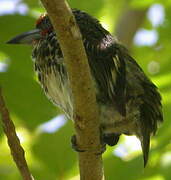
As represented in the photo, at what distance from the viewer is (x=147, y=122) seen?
113 inches

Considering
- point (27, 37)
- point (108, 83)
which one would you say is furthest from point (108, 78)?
point (27, 37)

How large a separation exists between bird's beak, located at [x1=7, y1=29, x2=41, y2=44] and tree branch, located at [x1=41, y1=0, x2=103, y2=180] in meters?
0.47

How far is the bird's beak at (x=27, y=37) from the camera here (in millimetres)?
2611

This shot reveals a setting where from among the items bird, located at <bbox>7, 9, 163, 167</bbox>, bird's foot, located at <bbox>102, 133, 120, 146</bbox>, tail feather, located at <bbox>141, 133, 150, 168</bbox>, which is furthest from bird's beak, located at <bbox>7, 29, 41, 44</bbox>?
tail feather, located at <bbox>141, 133, 150, 168</bbox>

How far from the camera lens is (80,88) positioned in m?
2.16

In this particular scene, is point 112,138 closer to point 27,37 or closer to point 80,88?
point 27,37

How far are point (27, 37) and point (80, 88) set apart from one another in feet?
3.06

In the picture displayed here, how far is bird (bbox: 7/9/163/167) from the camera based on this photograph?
2.70 m

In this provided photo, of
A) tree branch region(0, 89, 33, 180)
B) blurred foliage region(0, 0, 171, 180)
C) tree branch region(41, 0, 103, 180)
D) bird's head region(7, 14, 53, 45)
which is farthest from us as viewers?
bird's head region(7, 14, 53, 45)

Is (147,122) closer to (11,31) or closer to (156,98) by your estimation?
(156,98)

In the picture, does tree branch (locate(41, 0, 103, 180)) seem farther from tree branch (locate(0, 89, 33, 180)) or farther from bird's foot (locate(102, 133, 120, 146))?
bird's foot (locate(102, 133, 120, 146))

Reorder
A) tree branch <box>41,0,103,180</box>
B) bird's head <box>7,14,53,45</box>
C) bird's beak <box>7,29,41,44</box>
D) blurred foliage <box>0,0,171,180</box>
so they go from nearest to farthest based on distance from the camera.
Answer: tree branch <box>41,0,103,180</box>
blurred foliage <box>0,0,171,180</box>
bird's beak <box>7,29,41,44</box>
bird's head <box>7,14,53,45</box>

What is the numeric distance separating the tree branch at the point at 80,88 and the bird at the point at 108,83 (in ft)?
0.76

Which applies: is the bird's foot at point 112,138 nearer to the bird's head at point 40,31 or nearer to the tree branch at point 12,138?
the bird's head at point 40,31
